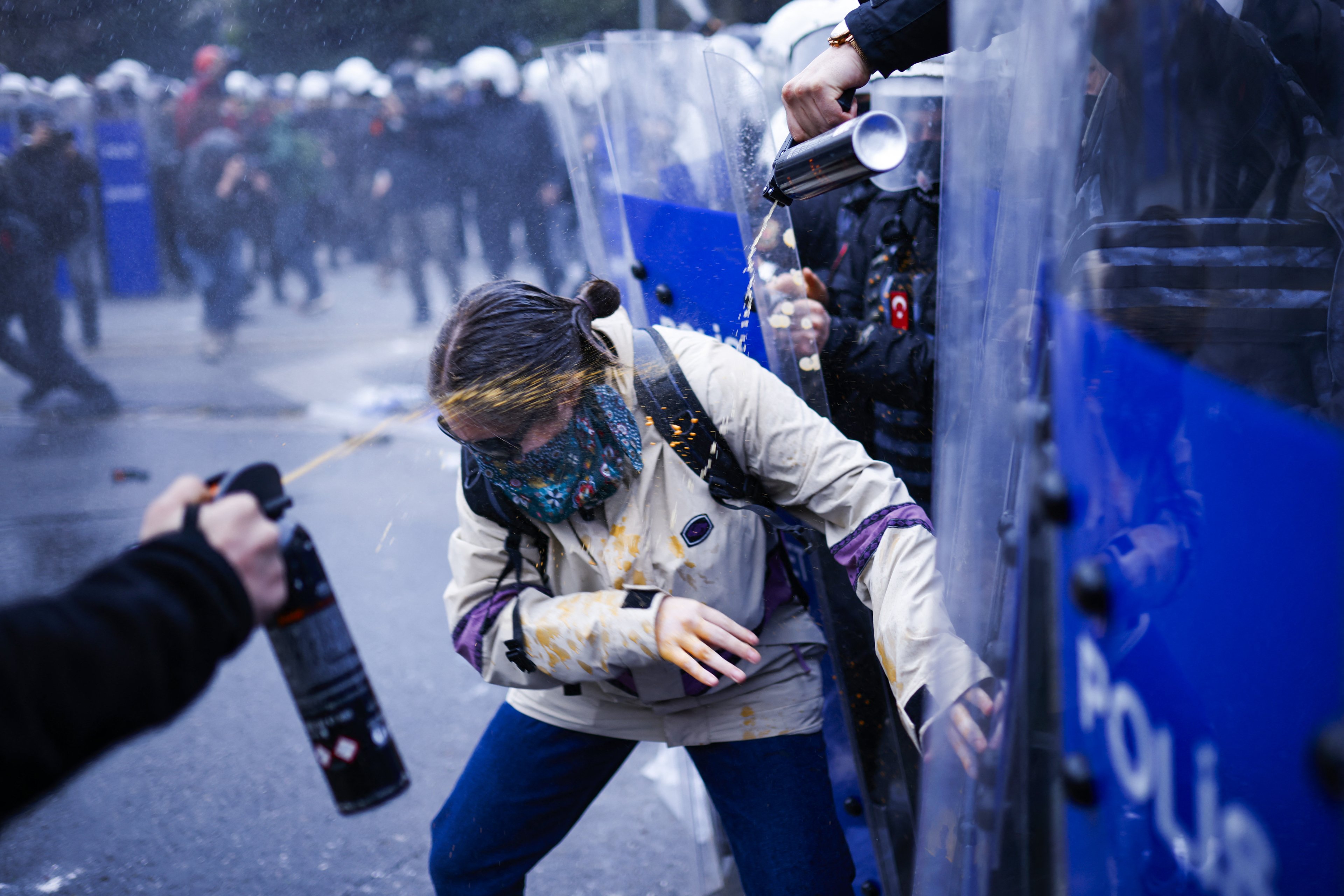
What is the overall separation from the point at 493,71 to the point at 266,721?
737 cm

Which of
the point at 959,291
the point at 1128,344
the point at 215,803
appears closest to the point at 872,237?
the point at 959,291

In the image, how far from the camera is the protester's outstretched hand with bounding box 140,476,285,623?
1055 mm

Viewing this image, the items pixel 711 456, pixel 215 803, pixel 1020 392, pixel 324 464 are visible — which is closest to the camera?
pixel 1020 392

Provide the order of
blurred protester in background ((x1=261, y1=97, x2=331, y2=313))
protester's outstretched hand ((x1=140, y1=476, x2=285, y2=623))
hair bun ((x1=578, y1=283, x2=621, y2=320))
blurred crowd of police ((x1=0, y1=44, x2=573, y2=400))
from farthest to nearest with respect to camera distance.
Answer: blurred protester in background ((x1=261, y1=97, x2=331, y2=313)) → blurred crowd of police ((x1=0, y1=44, x2=573, y2=400)) → hair bun ((x1=578, y1=283, x2=621, y2=320)) → protester's outstretched hand ((x1=140, y1=476, x2=285, y2=623))

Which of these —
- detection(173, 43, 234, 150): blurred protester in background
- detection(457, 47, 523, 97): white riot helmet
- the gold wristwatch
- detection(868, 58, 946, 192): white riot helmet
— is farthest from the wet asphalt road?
detection(457, 47, 523, 97): white riot helmet

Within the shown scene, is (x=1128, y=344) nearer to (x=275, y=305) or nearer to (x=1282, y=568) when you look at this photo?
(x=1282, y=568)

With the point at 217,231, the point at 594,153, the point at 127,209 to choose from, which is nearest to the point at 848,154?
the point at 594,153

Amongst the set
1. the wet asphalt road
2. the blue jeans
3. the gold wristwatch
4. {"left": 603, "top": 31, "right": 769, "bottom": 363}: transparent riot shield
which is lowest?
the wet asphalt road

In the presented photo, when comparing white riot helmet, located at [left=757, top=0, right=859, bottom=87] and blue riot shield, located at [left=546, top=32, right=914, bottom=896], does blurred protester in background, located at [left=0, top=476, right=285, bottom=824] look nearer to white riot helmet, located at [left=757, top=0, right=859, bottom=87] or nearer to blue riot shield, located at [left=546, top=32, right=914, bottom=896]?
blue riot shield, located at [left=546, top=32, right=914, bottom=896]

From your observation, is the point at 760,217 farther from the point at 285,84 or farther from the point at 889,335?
the point at 285,84

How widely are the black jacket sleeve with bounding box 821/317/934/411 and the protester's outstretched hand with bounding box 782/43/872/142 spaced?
58cm

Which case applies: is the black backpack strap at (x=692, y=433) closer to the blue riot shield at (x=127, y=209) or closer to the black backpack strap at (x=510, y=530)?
the black backpack strap at (x=510, y=530)

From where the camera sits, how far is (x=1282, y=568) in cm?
73

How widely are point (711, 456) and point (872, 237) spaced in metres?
0.91
